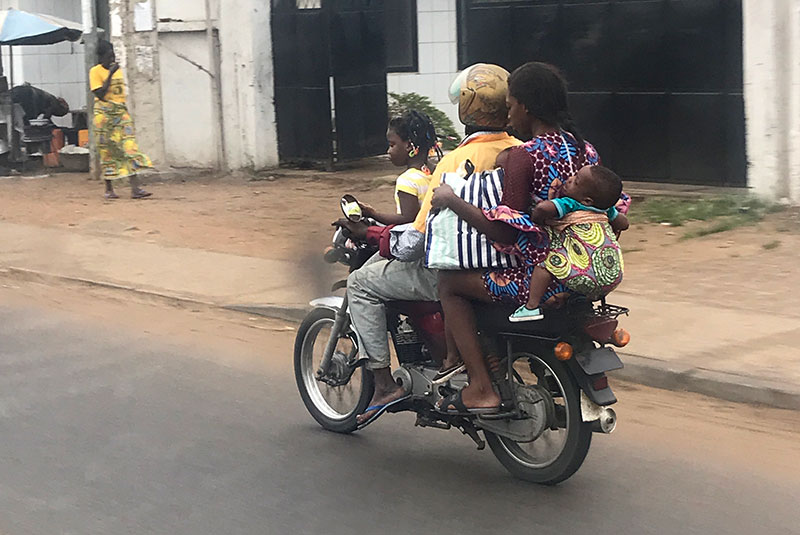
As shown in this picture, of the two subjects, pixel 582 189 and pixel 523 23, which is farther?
pixel 523 23

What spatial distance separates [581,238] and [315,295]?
4.93 m

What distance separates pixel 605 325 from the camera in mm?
4727

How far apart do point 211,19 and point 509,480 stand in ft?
40.7

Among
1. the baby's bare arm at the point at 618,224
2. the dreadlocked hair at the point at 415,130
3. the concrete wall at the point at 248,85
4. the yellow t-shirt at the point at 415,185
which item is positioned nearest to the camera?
the baby's bare arm at the point at 618,224

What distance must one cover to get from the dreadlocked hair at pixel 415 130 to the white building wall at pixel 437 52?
12.2 meters

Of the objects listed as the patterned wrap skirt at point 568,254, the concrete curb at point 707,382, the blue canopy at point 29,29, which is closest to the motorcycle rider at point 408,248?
the patterned wrap skirt at point 568,254

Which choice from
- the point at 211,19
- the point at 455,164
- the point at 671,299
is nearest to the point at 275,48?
the point at 211,19

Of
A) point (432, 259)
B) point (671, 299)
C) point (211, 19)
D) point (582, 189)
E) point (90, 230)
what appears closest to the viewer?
point (582, 189)

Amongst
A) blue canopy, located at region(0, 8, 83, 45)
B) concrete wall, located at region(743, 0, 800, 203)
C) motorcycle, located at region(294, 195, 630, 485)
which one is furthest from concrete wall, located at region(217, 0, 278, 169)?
motorcycle, located at region(294, 195, 630, 485)

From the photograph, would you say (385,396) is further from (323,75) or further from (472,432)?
(323,75)

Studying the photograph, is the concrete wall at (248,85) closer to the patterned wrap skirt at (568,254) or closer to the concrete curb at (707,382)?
the concrete curb at (707,382)

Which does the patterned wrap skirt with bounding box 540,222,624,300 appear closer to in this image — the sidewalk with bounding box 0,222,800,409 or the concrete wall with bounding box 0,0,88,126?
the sidewalk with bounding box 0,222,800,409

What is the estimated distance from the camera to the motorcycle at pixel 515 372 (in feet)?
15.6

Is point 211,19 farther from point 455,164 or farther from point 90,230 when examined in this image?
point 455,164
